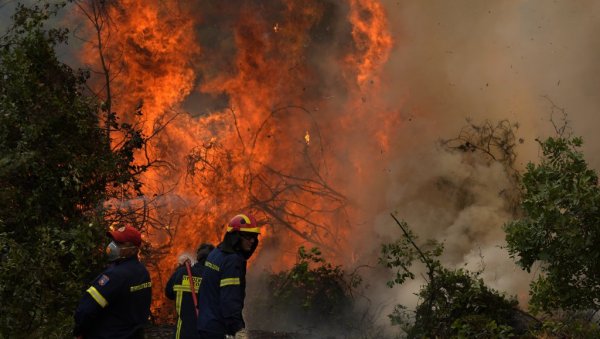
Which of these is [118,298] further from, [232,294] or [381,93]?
[381,93]

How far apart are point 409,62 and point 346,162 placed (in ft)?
9.20

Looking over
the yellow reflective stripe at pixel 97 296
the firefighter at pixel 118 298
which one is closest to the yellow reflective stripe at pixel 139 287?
the firefighter at pixel 118 298

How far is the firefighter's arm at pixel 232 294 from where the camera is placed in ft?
17.6

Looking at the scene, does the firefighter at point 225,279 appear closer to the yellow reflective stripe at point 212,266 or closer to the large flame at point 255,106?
the yellow reflective stripe at point 212,266

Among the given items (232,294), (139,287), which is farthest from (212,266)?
(139,287)

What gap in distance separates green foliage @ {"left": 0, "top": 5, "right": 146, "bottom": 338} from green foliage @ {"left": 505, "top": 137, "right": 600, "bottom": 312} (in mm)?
5608

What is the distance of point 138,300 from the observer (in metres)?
5.53

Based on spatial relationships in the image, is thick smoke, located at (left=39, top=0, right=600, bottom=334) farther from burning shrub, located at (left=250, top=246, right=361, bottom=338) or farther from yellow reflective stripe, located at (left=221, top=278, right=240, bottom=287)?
yellow reflective stripe, located at (left=221, top=278, right=240, bottom=287)

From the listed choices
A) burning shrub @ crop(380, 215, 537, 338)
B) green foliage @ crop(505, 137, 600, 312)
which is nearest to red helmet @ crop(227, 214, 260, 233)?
green foliage @ crop(505, 137, 600, 312)

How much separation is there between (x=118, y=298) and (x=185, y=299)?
952 mm

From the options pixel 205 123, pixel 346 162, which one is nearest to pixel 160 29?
pixel 205 123

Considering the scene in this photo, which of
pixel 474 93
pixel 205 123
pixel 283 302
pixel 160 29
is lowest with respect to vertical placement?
pixel 283 302

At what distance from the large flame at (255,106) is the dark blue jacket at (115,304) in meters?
7.42

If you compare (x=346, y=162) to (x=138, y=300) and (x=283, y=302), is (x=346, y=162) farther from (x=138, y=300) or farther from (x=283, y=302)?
(x=138, y=300)
